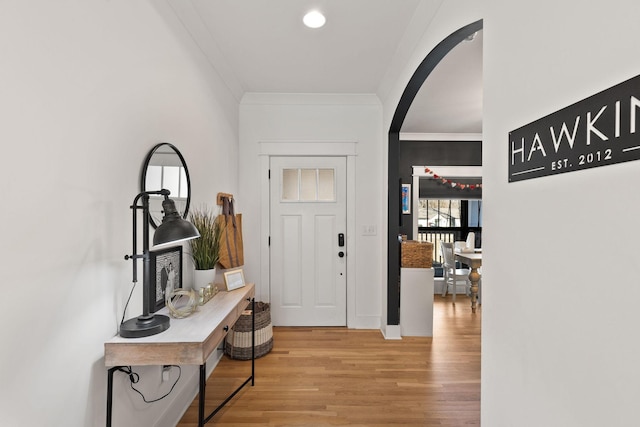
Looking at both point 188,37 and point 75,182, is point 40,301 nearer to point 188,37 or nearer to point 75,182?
point 75,182

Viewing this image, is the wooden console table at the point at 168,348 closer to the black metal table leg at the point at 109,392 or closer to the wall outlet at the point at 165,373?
the black metal table leg at the point at 109,392

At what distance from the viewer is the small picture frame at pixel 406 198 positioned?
492cm

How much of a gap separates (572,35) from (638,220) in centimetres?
52

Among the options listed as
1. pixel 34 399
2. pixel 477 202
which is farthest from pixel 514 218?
pixel 477 202

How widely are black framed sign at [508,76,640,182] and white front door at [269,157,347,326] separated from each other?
8.68 feet

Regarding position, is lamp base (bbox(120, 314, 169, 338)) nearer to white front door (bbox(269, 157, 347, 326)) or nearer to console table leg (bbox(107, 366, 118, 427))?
console table leg (bbox(107, 366, 118, 427))

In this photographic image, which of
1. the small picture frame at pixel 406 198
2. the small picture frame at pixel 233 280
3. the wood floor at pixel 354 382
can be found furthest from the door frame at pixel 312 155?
the small picture frame at pixel 406 198

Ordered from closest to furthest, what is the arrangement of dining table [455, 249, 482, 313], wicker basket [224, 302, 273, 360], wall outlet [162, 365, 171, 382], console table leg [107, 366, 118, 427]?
console table leg [107, 366, 118, 427], wall outlet [162, 365, 171, 382], wicker basket [224, 302, 273, 360], dining table [455, 249, 482, 313]

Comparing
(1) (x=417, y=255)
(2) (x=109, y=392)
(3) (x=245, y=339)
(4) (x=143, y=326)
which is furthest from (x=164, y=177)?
(1) (x=417, y=255)

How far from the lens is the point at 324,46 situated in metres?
2.53

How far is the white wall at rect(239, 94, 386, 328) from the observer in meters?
3.60

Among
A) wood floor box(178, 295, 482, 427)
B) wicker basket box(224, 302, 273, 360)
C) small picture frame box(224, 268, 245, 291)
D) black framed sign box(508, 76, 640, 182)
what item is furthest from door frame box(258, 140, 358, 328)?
black framed sign box(508, 76, 640, 182)

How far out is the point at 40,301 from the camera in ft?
3.52

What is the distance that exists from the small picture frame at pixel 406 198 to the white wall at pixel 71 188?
3794 mm
